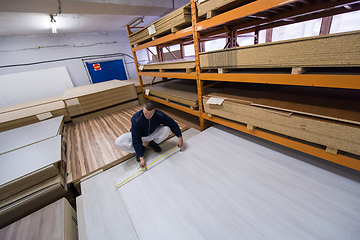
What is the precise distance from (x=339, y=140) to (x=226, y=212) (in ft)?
4.15

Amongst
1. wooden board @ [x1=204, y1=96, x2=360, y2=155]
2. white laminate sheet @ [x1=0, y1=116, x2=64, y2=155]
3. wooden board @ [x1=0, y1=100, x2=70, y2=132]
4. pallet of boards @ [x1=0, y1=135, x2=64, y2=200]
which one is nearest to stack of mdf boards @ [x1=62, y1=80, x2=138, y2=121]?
wooden board @ [x1=0, y1=100, x2=70, y2=132]

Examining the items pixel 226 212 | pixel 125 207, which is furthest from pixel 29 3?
pixel 226 212

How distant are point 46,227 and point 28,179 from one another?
75 centimetres

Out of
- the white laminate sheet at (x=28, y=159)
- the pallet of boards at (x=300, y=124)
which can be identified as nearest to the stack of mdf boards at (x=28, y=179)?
the white laminate sheet at (x=28, y=159)

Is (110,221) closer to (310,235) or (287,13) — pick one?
(310,235)

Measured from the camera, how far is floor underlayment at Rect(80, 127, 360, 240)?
123 cm

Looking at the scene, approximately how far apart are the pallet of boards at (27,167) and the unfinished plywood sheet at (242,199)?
1146mm

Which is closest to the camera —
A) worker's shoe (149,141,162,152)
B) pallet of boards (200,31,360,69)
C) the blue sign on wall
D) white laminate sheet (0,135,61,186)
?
pallet of boards (200,31,360,69)

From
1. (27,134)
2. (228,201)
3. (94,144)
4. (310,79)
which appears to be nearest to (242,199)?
(228,201)

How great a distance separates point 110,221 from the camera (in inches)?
60.2

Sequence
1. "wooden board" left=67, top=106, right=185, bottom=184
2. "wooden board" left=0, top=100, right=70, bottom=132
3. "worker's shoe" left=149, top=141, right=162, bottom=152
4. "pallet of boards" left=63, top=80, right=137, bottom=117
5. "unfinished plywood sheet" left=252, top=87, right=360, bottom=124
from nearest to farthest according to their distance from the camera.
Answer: "unfinished plywood sheet" left=252, top=87, right=360, bottom=124 → "wooden board" left=67, top=106, right=185, bottom=184 → "worker's shoe" left=149, top=141, right=162, bottom=152 → "wooden board" left=0, top=100, right=70, bottom=132 → "pallet of boards" left=63, top=80, right=137, bottom=117

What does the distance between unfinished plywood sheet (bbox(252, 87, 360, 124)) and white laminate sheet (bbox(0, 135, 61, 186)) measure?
3.11 metres

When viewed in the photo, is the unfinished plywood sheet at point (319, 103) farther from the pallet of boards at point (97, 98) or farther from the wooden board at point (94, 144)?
the pallet of boards at point (97, 98)

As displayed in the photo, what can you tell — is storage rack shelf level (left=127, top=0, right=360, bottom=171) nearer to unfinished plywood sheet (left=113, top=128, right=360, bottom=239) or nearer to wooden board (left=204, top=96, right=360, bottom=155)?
wooden board (left=204, top=96, right=360, bottom=155)
